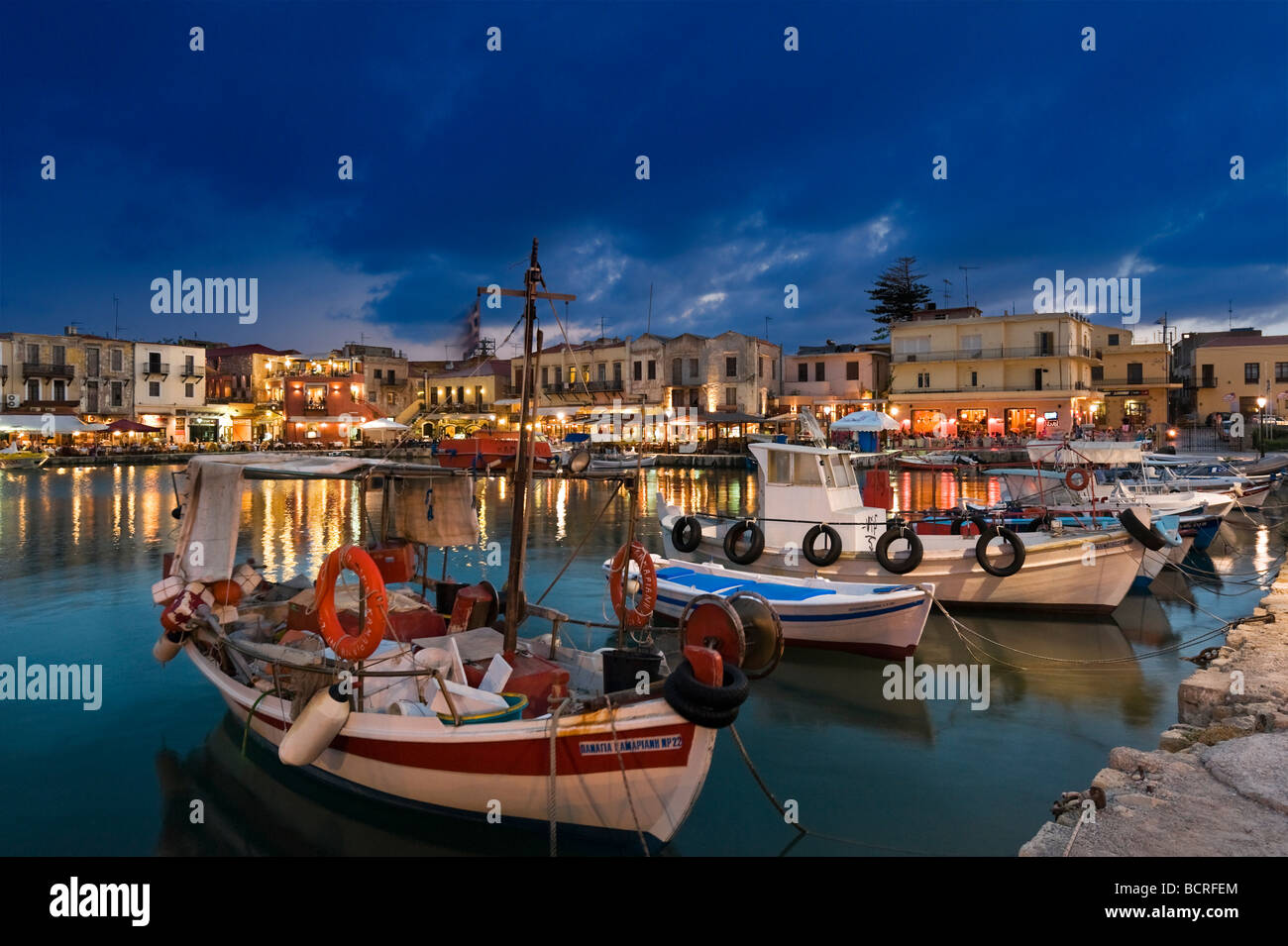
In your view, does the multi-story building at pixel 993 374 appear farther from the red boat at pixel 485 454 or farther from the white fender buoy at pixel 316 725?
the white fender buoy at pixel 316 725

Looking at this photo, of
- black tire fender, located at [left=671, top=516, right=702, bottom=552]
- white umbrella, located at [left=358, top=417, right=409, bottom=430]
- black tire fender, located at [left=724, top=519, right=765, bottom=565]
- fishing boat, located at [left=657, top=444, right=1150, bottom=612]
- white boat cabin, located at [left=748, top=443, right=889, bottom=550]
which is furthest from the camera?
black tire fender, located at [left=671, top=516, right=702, bottom=552]

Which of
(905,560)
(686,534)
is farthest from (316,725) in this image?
(686,534)

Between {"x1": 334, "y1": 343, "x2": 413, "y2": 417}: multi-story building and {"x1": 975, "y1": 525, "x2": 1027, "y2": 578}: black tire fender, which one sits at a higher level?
{"x1": 334, "y1": 343, "x2": 413, "y2": 417}: multi-story building

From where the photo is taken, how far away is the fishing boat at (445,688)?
633 centimetres

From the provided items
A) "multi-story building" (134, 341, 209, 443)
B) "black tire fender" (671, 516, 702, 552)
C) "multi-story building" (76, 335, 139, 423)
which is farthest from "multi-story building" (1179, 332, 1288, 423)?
"multi-story building" (76, 335, 139, 423)

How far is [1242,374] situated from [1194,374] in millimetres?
3459

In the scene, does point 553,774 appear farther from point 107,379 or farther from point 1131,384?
point 107,379

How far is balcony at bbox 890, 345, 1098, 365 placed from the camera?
5334 cm

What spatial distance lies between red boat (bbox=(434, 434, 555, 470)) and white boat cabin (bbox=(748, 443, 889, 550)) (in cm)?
670

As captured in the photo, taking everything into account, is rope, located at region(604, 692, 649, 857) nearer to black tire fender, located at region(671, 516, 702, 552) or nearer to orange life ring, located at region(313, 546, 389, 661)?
orange life ring, located at region(313, 546, 389, 661)

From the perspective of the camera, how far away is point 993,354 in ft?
180

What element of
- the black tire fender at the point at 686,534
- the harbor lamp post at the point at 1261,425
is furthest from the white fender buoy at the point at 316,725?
the harbor lamp post at the point at 1261,425

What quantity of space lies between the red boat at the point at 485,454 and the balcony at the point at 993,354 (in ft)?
169
